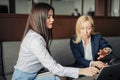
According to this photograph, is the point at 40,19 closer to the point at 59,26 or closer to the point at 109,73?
the point at 109,73

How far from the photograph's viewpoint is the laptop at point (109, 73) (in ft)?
4.16

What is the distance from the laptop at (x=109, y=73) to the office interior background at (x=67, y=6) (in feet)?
6.37

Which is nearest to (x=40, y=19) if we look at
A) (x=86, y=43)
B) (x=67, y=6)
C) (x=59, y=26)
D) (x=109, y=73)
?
(x=109, y=73)

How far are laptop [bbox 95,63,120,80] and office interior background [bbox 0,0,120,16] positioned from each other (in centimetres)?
194

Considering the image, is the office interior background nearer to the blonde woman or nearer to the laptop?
the blonde woman

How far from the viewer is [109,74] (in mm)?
1277

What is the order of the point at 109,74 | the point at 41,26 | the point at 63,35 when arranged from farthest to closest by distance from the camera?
the point at 63,35
the point at 41,26
the point at 109,74

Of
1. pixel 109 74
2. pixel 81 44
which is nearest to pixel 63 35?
pixel 81 44

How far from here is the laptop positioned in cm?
127

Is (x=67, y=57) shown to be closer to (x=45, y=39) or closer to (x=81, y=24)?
(x=81, y=24)

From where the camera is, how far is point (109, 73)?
1.28 m

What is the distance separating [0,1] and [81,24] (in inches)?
41.9

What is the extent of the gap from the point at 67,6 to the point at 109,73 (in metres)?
2.30

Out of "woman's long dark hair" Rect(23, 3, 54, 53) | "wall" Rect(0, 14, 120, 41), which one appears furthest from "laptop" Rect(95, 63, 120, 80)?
"wall" Rect(0, 14, 120, 41)
